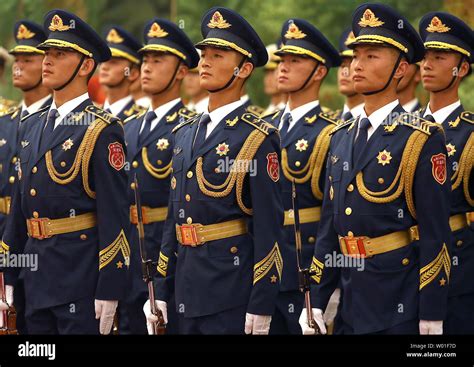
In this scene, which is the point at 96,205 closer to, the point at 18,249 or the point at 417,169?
the point at 18,249

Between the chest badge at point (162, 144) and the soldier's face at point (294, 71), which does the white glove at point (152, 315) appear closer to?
the chest badge at point (162, 144)

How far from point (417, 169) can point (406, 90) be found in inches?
154

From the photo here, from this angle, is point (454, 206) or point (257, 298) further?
point (454, 206)

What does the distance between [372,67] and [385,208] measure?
36.9 inches

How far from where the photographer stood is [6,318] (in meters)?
9.01

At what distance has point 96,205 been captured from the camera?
8.61 m

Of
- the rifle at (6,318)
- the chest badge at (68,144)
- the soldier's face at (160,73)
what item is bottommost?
the rifle at (6,318)

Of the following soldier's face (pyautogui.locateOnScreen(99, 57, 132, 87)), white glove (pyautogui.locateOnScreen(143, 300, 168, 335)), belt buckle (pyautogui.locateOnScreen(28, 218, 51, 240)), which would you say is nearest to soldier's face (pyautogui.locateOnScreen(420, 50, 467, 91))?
white glove (pyautogui.locateOnScreen(143, 300, 168, 335))

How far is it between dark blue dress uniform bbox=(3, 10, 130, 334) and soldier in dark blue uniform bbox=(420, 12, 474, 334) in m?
2.38

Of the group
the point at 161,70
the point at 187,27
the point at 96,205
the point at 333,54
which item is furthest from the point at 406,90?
the point at 187,27

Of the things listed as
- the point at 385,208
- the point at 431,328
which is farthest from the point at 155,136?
the point at 431,328

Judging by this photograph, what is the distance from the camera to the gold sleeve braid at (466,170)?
30.1 feet

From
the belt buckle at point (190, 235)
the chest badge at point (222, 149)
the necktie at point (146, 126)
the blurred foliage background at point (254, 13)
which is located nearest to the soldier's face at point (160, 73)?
the necktie at point (146, 126)

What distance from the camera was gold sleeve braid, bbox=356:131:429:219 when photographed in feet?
25.9
